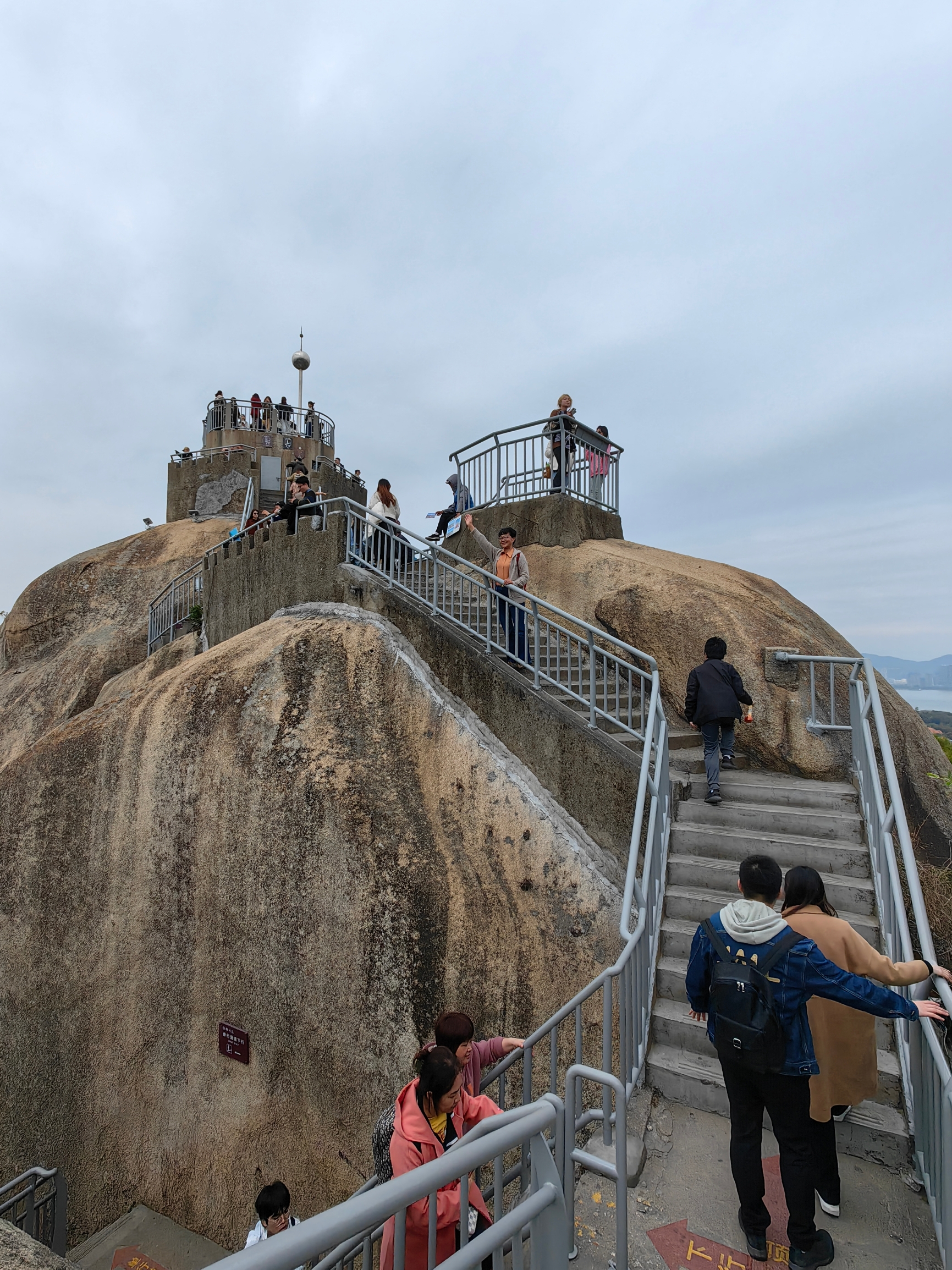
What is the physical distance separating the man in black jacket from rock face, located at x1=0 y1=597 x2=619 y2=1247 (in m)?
1.67

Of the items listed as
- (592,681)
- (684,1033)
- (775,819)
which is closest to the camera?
(684,1033)

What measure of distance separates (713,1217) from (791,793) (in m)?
3.58

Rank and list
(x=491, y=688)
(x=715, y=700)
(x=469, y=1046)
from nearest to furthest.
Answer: (x=469, y=1046) → (x=715, y=700) → (x=491, y=688)

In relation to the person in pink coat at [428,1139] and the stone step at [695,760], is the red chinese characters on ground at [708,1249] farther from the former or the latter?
the stone step at [695,760]

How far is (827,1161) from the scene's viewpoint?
3363mm

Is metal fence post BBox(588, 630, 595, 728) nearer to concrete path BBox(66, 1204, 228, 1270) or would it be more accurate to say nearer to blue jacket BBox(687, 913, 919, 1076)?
blue jacket BBox(687, 913, 919, 1076)

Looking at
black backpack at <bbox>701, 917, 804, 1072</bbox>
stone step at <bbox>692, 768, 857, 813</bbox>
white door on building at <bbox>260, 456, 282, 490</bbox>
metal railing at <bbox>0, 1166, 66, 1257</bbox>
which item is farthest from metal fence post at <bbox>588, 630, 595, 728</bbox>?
white door on building at <bbox>260, 456, 282, 490</bbox>

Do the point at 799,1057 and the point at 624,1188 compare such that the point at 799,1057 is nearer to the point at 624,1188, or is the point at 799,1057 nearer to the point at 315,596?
the point at 624,1188

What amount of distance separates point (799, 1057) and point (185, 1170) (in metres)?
7.05

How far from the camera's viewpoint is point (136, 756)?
25.9 ft

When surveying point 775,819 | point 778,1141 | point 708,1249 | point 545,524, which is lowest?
point 708,1249

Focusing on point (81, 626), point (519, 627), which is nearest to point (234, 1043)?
point (519, 627)

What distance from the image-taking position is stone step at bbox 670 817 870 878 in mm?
5195

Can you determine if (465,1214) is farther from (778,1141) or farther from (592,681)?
(592,681)
